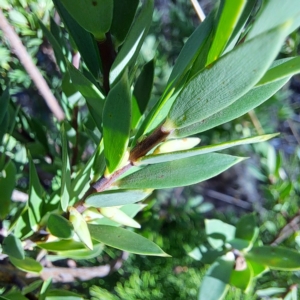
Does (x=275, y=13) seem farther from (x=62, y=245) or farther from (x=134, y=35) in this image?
(x=62, y=245)

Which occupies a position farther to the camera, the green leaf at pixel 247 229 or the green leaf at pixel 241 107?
the green leaf at pixel 247 229

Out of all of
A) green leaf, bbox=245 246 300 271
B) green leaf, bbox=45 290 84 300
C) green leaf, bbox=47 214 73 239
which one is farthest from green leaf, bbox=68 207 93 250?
green leaf, bbox=245 246 300 271

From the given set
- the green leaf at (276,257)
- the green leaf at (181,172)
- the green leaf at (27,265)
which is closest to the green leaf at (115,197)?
the green leaf at (181,172)

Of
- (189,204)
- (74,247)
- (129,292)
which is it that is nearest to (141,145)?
(74,247)

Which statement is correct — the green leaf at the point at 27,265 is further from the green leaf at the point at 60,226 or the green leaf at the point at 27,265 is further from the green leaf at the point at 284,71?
the green leaf at the point at 284,71

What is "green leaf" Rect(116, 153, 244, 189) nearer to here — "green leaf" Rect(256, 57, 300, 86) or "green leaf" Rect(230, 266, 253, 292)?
"green leaf" Rect(256, 57, 300, 86)

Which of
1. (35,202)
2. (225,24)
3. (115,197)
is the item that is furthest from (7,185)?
(225,24)

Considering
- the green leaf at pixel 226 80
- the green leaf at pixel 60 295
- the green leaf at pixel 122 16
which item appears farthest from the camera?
the green leaf at pixel 60 295

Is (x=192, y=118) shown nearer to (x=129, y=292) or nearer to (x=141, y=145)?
(x=141, y=145)
